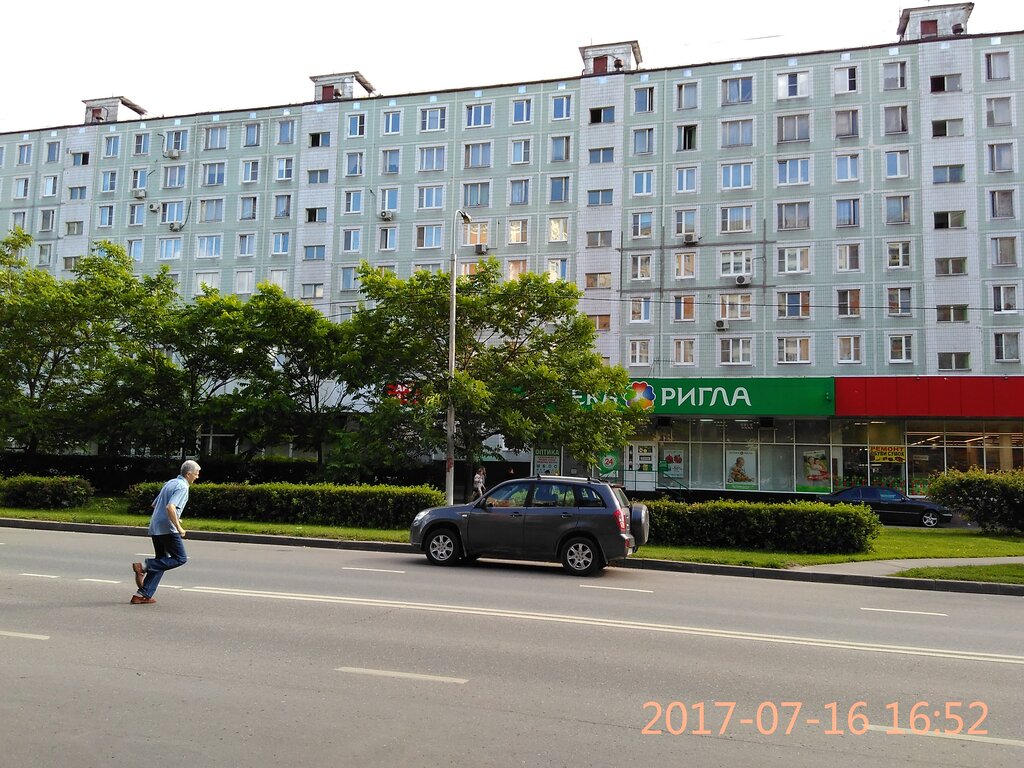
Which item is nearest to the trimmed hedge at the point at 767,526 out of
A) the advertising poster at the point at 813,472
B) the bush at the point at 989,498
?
the bush at the point at 989,498

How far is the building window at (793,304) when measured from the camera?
40.0 m

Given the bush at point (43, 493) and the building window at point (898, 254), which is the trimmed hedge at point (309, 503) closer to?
the bush at point (43, 493)

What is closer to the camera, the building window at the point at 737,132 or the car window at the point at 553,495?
the car window at the point at 553,495

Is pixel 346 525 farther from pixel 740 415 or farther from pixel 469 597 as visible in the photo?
pixel 740 415

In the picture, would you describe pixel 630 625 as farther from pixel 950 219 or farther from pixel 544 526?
pixel 950 219

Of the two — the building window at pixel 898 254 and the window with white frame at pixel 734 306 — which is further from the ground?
the building window at pixel 898 254

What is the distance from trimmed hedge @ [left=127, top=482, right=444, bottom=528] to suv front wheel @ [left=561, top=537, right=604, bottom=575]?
695 centimetres

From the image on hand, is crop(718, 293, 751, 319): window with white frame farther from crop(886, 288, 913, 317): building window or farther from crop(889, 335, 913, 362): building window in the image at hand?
crop(889, 335, 913, 362): building window

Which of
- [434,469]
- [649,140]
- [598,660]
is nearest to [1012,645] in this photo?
[598,660]

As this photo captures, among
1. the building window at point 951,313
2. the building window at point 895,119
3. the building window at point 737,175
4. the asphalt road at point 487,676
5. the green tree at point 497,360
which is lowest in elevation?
the asphalt road at point 487,676

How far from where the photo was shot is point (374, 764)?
454cm

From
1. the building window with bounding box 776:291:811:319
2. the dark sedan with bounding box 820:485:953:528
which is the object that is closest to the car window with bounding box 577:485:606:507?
the dark sedan with bounding box 820:485:953:528

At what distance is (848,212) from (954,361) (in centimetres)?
876
